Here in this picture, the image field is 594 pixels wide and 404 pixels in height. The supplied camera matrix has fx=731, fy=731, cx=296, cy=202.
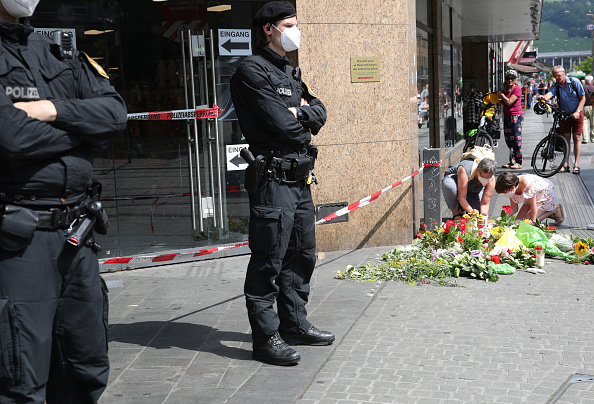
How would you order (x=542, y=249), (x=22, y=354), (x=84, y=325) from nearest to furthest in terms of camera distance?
(x=22, y=354), (x=84, y=325), (x=542, y=249)

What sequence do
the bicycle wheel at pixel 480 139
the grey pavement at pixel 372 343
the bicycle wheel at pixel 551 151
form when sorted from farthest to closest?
the bicycle wheel at pixel 480 139 → the bicycle wheel at pixel 551 151 → the grey pavement at pixel 372 343

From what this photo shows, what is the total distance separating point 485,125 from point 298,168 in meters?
12.1

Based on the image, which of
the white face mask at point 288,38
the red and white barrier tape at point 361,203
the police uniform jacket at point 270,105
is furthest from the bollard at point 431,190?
the white face mask at point 288,38

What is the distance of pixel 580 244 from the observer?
267 inches

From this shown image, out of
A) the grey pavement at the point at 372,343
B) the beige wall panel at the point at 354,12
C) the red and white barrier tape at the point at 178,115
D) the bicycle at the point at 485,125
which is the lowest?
the grey pavement at the point at 372,343

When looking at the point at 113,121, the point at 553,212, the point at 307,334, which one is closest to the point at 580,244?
the point at 553,212

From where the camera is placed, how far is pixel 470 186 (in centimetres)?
766

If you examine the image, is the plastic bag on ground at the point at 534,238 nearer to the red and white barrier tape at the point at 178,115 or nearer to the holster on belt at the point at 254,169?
the red and white barrier tape at the point at 178,115

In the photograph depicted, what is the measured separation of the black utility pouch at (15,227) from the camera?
258 centimetres

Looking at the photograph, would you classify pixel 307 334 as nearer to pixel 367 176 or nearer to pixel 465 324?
pixel 465 324

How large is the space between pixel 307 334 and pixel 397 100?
358 cm

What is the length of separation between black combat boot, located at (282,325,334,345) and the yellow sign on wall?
3.36 metres

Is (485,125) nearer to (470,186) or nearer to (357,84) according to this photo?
(470,186)

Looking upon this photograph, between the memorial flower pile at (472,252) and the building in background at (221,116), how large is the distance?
80 centimetres
